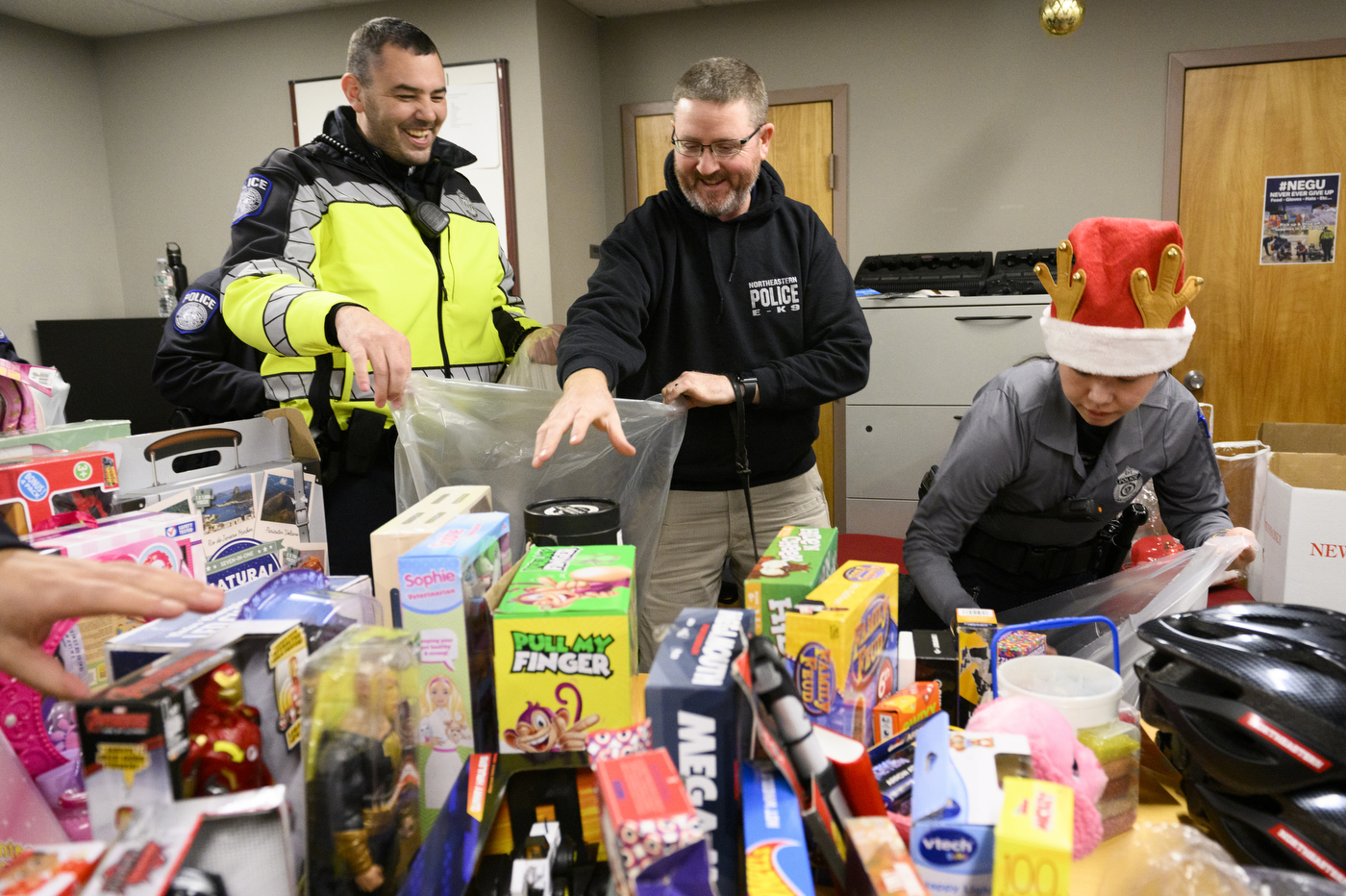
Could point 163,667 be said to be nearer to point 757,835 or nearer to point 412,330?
point 757,835

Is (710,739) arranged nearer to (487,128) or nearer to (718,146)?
(718,146)

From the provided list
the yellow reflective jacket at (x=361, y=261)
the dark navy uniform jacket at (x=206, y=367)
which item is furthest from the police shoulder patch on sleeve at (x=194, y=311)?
the yellow reflective jacket at (x=361, y=261)

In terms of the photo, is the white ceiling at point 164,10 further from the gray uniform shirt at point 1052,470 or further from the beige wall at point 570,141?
the gray uniform shirt at point 1052,470

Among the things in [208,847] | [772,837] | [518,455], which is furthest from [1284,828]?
[518,455]

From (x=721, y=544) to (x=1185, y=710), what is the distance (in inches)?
41.0

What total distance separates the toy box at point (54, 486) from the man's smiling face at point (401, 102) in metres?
0.82

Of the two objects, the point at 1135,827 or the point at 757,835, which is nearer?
the point at 757,835

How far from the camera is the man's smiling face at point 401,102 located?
4.87 ft

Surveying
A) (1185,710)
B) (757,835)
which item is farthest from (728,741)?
(1185,710)

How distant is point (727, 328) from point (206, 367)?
4.35ft

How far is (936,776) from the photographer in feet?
2.15

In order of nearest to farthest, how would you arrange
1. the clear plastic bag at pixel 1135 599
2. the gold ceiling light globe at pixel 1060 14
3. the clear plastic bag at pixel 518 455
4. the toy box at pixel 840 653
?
the toy box at pixel 840 653, the clear plastic bag at pixel 1135 599, the clear plastic bag at pixel 518 455, the gold ceiling light globe at pixel 1060 14

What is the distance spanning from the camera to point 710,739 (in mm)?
630

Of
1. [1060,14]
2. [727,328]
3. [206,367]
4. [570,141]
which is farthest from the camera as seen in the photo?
[570,141]
